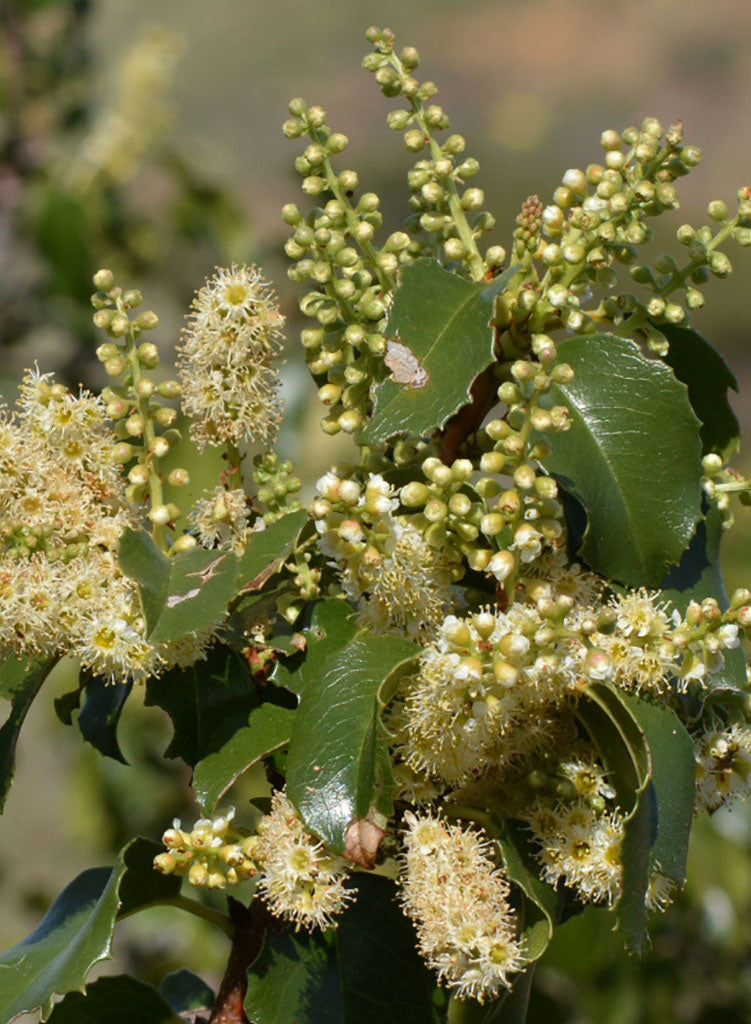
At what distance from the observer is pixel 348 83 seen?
1012 cm

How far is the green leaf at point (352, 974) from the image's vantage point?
968 millimetres

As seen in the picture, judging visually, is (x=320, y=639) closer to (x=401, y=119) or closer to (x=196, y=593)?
(x=196, y=593)

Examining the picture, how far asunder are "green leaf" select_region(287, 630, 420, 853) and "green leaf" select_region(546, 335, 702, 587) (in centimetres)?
17

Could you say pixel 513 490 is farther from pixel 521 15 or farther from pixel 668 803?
pixel 521 15

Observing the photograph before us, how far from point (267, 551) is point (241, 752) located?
145 millimetres

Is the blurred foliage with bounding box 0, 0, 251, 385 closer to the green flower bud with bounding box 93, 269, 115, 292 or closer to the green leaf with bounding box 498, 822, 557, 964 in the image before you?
the green flower bud with bounding box 93, 269, 115, 292

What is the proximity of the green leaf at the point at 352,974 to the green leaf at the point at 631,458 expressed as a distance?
1.07 feet

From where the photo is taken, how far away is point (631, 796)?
0.85 metres

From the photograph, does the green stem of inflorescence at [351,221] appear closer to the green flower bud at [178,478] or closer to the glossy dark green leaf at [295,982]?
the green flower bud at [178,478]

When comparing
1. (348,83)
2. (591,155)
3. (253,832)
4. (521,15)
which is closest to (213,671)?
(253,832)

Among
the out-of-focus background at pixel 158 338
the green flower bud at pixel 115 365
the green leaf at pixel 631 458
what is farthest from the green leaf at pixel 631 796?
the out-of-focus background at pixel 158 338

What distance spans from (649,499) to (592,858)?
25cm

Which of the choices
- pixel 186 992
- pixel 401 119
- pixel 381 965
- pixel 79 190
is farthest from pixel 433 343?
pixel 79 190

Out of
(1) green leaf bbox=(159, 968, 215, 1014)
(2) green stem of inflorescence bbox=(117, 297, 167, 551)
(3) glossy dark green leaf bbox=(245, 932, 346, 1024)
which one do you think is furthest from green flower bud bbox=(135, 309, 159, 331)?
(1) green leaf bbox=(159, 968, 215, 1014)
